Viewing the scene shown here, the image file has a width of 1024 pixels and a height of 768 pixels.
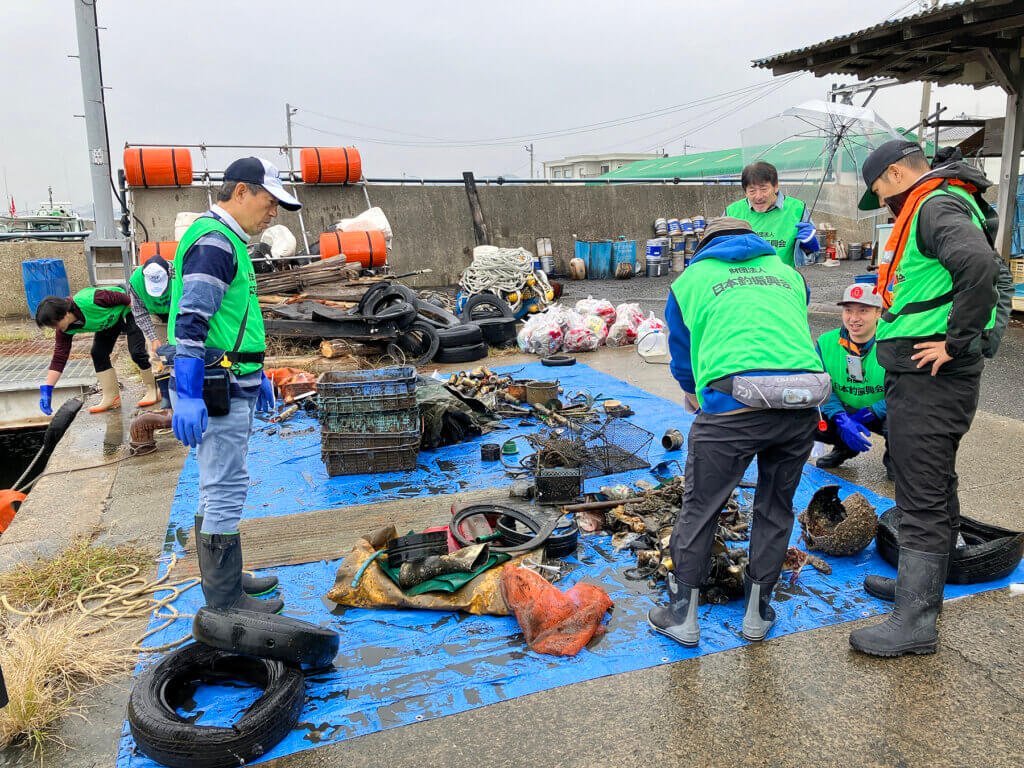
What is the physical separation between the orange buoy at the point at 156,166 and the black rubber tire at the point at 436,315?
7.62 m

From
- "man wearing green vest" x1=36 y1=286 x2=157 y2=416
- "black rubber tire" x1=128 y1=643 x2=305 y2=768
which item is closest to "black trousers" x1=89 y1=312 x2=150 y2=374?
"man wearing green vest" x1=36 y1=286 x2=157 y2=416

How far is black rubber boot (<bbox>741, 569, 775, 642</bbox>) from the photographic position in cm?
301

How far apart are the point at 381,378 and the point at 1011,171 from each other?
33.0 ft

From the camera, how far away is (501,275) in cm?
1143

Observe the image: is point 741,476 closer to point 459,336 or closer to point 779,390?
point 779,390

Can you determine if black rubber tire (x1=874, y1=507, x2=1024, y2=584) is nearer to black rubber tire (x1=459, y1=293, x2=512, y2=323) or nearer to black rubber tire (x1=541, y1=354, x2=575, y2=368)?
black rubber tire (x1=541, y1=354, x2=575, y2=368)

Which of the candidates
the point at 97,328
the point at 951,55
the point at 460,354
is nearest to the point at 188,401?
the point at 97,328

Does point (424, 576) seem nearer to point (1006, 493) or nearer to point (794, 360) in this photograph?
point (794, 360)

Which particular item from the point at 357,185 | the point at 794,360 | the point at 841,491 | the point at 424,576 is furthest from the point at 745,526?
the point at 357,185

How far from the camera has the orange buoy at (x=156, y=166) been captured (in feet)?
46.5

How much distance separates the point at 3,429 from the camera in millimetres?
8742

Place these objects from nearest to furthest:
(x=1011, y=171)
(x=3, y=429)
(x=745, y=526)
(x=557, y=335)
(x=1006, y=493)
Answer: (x=745, y=526)
(x=1006, y=493)
(x=3, y=429)
(x=557, y=335)
(x=1011, y=171)

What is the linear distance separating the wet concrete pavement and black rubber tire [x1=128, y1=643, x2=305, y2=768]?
5.6 inches

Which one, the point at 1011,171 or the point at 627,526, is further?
the point at 1011,171
